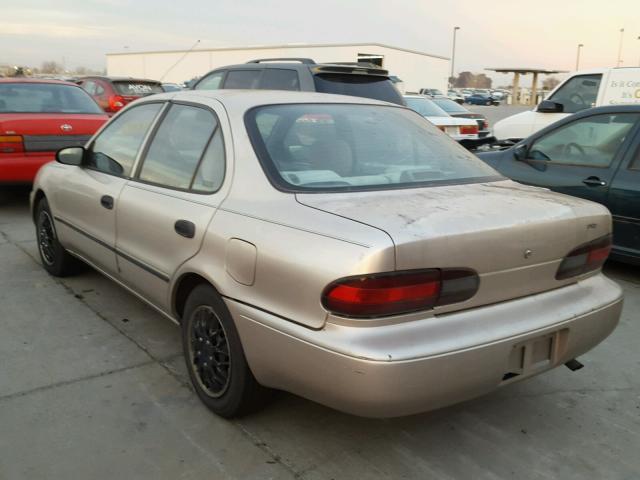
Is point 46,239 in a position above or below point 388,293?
below

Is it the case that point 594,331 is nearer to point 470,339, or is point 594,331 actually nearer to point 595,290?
point 595,290

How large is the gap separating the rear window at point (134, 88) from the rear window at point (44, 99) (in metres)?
5.07

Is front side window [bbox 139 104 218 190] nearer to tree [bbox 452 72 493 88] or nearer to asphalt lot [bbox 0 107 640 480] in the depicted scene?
asphalt lot [bbox 0 107 640 480]

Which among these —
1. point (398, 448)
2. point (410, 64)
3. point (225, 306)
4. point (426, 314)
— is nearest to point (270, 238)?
point (225, 306)

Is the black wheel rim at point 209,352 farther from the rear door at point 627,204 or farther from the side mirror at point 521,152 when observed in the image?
the side mirror at point 521,152

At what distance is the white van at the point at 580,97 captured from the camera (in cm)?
896

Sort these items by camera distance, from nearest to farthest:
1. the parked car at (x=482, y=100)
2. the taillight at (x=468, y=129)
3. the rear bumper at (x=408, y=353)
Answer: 1. the rear bumper at (x=408, y=353)
2. the taillight at (x=468, y=129)
3. the parked car at (x=482, y=100)

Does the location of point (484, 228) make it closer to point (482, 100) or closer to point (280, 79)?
point (280, 79)

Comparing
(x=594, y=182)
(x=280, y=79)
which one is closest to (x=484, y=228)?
(x=594, y=182)

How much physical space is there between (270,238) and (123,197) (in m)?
1.50

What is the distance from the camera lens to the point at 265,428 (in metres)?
2.91

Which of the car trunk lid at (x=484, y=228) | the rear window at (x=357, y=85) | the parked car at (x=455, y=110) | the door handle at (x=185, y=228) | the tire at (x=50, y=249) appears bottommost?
the tire at (x=50, y=249)

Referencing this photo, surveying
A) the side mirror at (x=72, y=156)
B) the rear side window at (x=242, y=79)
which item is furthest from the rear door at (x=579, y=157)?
the side mirror at (x=72, y=156)

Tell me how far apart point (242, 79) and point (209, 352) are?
5569 mm
